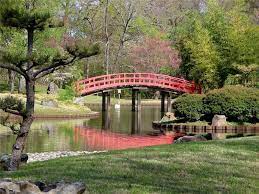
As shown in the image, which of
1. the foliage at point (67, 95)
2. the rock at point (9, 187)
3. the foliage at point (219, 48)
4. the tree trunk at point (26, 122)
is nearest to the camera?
the rock at point (9, 187)

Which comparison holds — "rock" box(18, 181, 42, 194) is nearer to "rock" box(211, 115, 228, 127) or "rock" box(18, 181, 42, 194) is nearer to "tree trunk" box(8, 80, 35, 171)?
"tree trunk" box(8, 80, 35, 171)

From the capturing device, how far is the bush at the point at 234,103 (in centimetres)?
2927

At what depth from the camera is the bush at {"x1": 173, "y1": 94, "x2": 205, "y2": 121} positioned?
2964 centimetres

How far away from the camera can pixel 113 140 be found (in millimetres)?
25094

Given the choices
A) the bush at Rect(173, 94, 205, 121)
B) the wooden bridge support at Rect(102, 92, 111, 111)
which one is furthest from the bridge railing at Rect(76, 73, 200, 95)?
the bush at Rect(173, 94, 205, 121)

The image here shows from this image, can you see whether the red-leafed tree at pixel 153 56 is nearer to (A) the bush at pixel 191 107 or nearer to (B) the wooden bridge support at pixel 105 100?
(B) the wooden bridge support at pixel 105 100

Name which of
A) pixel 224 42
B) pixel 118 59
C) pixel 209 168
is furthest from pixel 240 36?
pixel 209 168

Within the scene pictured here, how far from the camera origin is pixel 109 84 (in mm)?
41750

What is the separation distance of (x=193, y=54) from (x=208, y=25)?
3.29m

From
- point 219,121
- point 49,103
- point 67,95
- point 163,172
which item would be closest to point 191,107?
point 219,121

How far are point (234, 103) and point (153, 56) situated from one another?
32.3 m

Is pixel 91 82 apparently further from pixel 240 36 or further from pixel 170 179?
pixel 170 179

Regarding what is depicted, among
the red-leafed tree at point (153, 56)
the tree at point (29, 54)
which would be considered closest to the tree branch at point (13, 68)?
the tree at point (29, 54)

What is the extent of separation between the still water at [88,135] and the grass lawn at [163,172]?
32.0 feet
